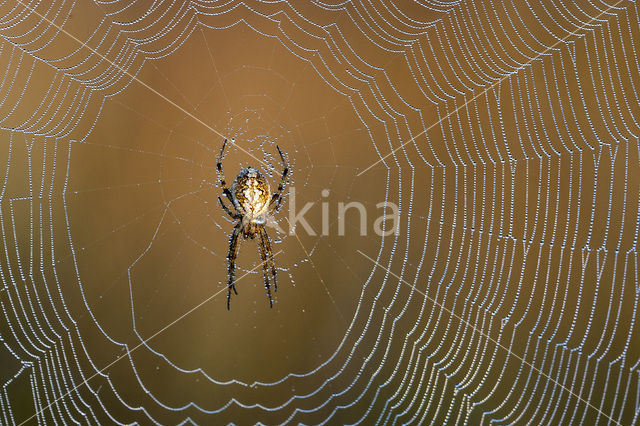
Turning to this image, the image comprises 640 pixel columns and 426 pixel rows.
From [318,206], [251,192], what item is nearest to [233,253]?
[251,192]

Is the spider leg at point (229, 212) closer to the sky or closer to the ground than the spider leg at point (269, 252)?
closer to the sky

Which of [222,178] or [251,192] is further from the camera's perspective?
[222,178]

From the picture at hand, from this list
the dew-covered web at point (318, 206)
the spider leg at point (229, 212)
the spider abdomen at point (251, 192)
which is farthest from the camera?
the spider leg at point (229, 212)

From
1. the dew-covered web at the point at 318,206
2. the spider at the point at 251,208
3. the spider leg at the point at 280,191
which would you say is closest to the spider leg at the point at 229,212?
the spider at the point at 251,208

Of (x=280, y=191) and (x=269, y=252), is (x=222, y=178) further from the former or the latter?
(x=269, y=252)

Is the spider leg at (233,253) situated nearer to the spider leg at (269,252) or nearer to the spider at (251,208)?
the spider at (251,208)

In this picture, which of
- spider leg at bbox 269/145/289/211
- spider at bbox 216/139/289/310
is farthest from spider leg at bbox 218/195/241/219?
spider leg at bbox 269/145/289/211

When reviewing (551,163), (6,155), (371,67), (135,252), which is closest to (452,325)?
(551,163)
